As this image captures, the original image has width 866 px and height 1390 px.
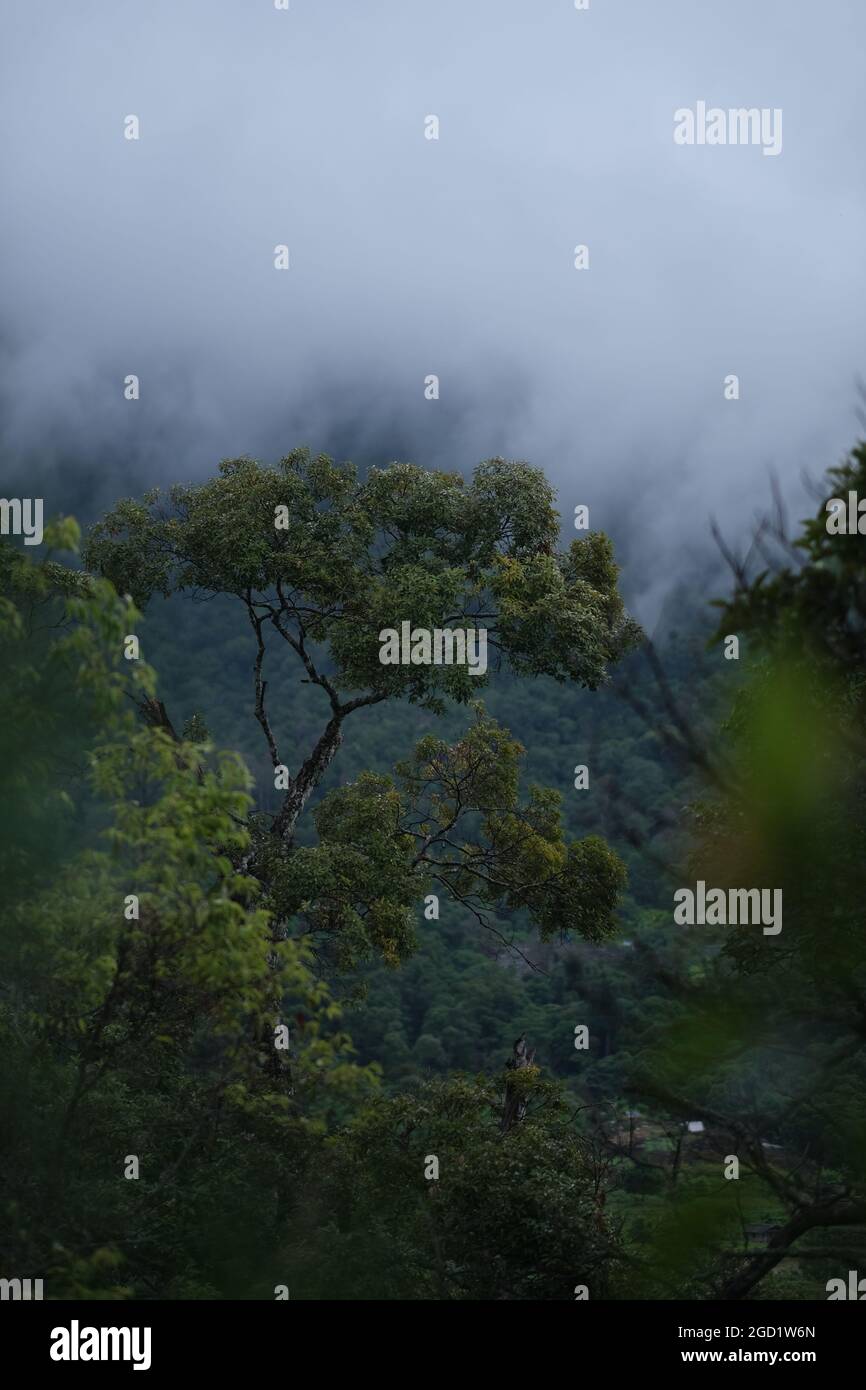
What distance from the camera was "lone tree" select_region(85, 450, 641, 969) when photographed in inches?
538

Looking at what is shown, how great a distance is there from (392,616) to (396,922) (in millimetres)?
3332

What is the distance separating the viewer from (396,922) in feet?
46.5

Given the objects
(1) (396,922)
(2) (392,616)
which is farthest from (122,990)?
(2) (392,616)

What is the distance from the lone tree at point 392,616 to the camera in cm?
1366

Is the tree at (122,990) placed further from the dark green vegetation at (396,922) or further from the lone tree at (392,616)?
the lone tree at (392,616)

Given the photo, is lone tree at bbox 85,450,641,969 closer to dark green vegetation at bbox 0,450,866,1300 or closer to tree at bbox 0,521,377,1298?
dark green vegetation at bbox 0,450,866,1300

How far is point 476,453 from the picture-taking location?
110 metres

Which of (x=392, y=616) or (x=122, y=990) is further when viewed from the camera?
(x=392, y=616)

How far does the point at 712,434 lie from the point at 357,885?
117731mm

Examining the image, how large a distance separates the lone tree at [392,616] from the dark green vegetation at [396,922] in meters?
0.05

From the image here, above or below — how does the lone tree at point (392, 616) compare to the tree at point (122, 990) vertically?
above

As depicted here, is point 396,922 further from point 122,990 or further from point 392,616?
point 122,990

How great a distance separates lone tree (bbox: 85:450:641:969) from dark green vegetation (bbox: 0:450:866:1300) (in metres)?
0.05

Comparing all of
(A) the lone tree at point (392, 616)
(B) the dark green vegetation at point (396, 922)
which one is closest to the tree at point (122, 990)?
(B) the dark green vegetation at point (396, 922)
